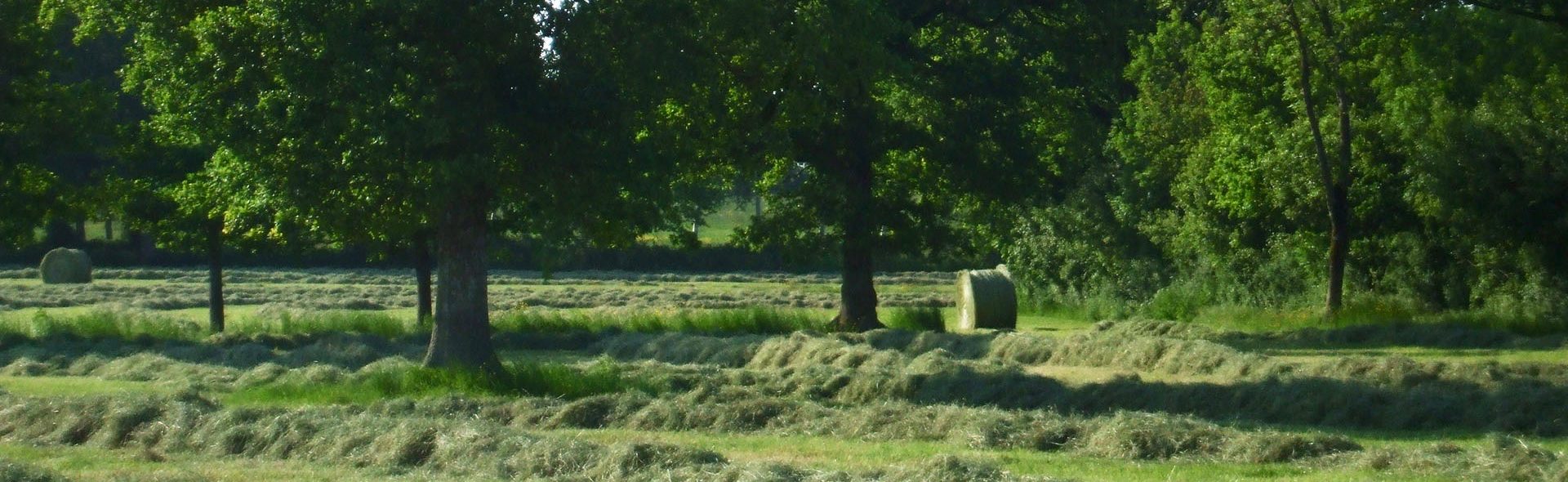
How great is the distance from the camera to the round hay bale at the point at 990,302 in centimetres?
3269

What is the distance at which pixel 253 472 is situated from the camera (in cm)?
1238

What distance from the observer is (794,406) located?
16.1 meters

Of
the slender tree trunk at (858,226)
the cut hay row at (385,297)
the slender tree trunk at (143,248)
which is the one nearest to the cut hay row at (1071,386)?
the slender tree trunk at (858,226)

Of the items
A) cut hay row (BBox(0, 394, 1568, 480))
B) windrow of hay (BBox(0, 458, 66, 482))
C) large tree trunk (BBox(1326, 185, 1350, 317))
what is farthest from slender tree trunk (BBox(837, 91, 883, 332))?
windrow of hay (BBox(0, 458, 66, 482))

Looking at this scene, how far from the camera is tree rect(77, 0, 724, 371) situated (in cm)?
1795

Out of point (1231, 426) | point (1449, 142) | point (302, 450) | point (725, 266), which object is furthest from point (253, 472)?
point (725, 266)

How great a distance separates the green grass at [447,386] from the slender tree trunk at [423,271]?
38.4 feet

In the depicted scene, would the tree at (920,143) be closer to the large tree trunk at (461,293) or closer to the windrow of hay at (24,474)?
the large tree trunk at (461,293)

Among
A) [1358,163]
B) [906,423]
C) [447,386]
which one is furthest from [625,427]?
[1358,163]

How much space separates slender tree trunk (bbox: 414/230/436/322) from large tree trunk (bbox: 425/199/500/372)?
1055cm

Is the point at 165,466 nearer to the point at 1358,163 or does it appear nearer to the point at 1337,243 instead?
the point at 1337,243

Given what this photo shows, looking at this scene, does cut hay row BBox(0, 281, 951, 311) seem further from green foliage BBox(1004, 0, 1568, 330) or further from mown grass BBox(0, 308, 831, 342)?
mown grass BBox(0, 308, 831, 342)

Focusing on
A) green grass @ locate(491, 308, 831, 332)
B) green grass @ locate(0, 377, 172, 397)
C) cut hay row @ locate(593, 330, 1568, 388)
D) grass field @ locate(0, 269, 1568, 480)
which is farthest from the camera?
green grass @ locate(491, 308, 831, 332)

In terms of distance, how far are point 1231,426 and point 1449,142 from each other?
1417 cm
